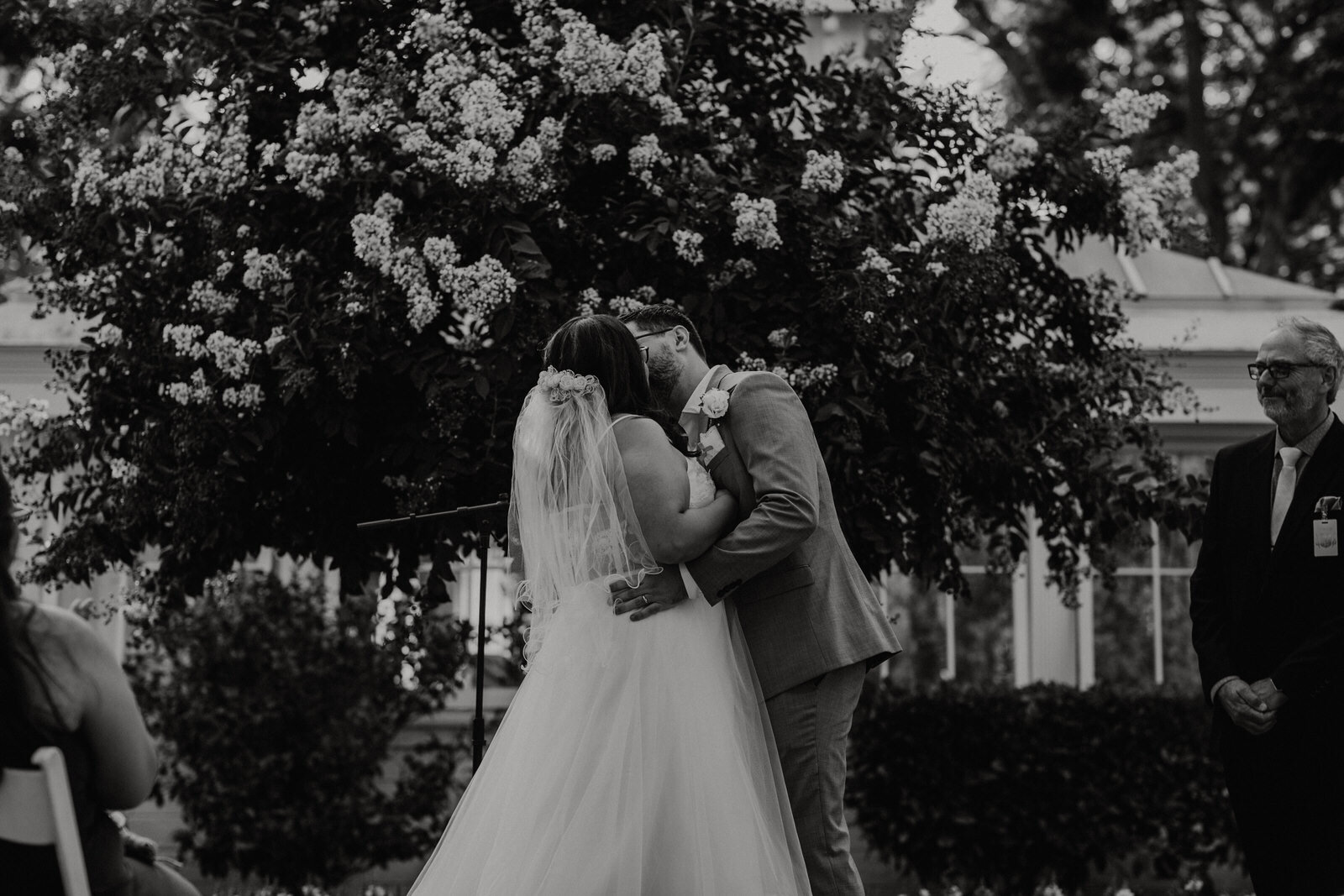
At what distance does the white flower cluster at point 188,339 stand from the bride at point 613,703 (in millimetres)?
1692

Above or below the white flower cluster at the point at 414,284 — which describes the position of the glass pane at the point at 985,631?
below

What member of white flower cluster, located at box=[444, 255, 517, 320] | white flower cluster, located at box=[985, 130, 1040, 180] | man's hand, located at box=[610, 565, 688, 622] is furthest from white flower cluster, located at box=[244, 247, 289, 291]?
white flower cluster, located at box=[985, 130, 1040, 180]

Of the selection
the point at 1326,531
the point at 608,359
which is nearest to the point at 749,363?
the point at 608,359

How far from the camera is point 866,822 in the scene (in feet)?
28.9

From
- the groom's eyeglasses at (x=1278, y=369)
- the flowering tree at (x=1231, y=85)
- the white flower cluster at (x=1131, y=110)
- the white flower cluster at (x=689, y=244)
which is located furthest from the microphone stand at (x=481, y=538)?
the flowering tree at (x=1231, y=85)

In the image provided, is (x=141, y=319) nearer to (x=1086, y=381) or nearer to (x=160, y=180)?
(x=160, y=180)

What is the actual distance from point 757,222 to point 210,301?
6.95 feet

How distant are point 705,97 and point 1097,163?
173cm

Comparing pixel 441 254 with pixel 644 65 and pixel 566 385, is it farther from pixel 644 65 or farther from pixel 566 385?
pixel 566 385

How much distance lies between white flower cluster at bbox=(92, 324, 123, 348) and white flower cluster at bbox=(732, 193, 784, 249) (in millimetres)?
2497

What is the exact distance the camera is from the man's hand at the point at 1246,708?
4.70 metres

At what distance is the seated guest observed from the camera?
9.20 feet

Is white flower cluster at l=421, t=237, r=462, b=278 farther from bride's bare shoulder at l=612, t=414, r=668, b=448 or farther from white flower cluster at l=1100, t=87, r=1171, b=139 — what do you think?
white flower cluster at l=1100, t=87, r=1171, b=139

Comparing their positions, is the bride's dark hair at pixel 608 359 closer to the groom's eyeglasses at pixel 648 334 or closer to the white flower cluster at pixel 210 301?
the groom's eyeglasses at pixel 648 334
